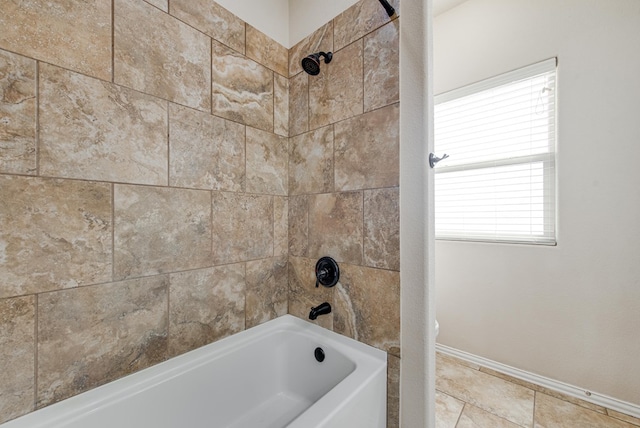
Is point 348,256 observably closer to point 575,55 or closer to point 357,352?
point 357,352

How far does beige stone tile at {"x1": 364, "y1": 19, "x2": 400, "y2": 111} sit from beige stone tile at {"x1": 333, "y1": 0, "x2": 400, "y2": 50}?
4 centimetres

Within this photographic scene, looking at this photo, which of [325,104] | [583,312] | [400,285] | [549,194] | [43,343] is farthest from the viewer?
[549,194]

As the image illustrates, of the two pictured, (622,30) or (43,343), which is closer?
(43,343)

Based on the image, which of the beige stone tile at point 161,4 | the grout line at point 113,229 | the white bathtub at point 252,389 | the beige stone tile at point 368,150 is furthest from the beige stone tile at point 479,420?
the beige stone tile at point 161,4

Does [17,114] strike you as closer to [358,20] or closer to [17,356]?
[17,356]

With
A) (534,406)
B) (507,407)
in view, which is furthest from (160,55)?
(534,406)

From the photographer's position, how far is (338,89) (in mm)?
1249

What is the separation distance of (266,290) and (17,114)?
46.1 inches

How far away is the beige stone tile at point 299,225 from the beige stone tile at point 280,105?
428mm

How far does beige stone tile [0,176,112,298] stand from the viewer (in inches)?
28.0

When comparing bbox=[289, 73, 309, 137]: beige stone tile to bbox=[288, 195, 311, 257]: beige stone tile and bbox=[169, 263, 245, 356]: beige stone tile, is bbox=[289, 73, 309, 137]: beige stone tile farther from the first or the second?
bbox=[169, 263, 245, 356]: beige stone tile

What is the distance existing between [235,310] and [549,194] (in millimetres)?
2265

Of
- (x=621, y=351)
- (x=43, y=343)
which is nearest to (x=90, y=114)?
(x=43, y=343)

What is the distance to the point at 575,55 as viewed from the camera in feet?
5.30
